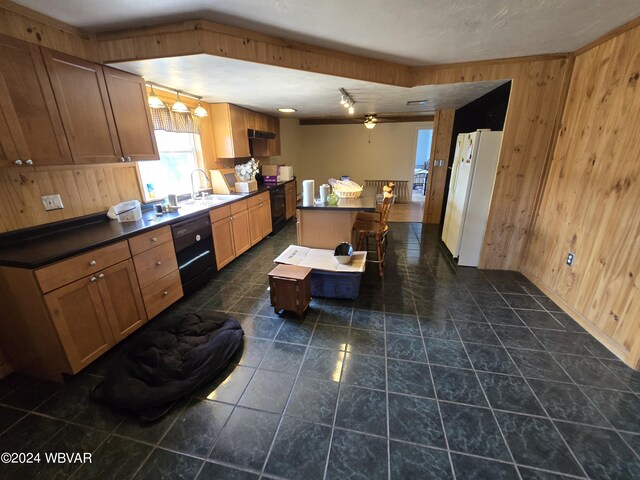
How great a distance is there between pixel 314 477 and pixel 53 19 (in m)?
3.24

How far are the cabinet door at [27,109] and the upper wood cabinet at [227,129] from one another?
217 centimetres

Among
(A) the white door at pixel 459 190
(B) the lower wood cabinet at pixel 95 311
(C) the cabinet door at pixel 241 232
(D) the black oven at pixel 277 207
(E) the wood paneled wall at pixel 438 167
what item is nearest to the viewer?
(B) the lower wood cabinet at pixel 95 311

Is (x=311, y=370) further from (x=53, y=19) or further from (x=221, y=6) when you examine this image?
(x=53, y=19)

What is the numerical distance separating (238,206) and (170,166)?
93 cm

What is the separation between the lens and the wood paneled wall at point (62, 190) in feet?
5.84

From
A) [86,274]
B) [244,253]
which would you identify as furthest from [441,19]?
[244,253]

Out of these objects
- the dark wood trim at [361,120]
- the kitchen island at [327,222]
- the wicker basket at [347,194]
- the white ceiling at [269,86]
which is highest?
the dark wood trim at [361,120]

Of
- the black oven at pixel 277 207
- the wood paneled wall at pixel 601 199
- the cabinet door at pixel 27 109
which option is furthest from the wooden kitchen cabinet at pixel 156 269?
the wood paneled wall at pixel 601 199

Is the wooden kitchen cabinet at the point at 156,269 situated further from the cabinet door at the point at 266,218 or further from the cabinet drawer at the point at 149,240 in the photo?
the cabinet door at the point at 266,218

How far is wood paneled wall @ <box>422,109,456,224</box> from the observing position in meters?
4.79

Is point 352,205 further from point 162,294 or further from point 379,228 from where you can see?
point 162,294

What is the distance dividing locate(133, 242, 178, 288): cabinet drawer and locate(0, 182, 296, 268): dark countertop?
0.20 meters

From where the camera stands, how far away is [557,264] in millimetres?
2609

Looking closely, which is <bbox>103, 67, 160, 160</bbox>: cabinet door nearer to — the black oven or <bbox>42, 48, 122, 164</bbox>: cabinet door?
<bbox>42, 48, 122, 164</bbox>: cabinet door
